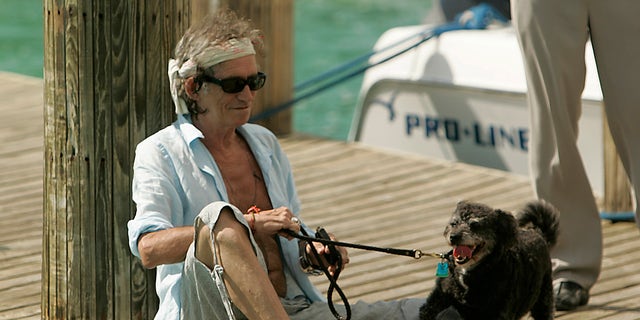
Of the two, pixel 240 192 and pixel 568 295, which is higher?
pixel 240 192

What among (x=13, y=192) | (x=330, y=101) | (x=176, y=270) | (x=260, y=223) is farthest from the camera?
(x=330, y=101)

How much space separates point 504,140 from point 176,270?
5273mm

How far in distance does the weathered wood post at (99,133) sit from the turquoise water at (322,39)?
449 inches

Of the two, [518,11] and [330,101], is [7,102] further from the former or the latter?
[330,101]

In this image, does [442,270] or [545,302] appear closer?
Answer: [442,270]

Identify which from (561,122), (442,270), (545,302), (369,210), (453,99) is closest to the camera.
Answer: (442,270)

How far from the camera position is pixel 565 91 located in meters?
4.50

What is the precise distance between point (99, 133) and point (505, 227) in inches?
49.6

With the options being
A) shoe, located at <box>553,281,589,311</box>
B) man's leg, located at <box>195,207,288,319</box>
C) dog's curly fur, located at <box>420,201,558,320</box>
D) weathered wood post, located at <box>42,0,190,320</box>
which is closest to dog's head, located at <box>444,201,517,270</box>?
dog's curly fur, located at <box>420,201,558,320</box>

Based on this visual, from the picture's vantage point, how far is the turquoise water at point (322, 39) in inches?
652

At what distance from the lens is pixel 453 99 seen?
8.81 metres

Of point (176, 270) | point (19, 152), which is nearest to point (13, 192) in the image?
point (19, 152)

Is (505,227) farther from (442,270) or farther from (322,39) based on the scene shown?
(322,39)

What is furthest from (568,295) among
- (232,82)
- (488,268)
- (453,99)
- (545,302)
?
(453,99)
